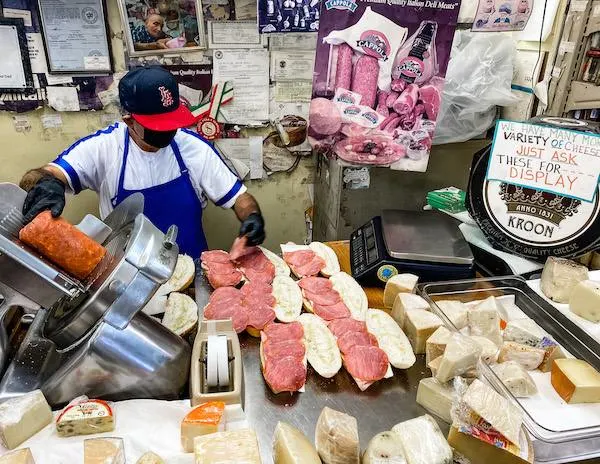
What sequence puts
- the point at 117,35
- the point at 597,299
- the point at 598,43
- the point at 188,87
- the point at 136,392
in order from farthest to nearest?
the point at 188,87
the point at 117,35
the point at 598,43
the point at 597,299
the point at 136,392

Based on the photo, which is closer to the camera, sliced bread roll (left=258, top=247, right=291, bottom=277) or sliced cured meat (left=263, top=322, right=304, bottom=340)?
sliced cured meat (left=263, top=322, right=304, bottom=340)

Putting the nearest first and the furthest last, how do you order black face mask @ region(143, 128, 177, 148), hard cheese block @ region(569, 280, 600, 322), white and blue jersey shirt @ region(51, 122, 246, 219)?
hard cheese block @ region(569, 280, 600, 322), black face mask @ region(143, 128, 177, 148), white and blue jersey shirt @ region(51, 122, 246, 219)

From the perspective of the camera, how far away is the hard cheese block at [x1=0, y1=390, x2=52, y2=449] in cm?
113

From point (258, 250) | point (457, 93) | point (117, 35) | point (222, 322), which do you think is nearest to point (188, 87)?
point (117, 35)

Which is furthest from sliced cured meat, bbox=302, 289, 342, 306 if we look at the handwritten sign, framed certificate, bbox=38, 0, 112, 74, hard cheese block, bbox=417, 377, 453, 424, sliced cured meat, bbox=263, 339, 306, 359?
framed certificate, bbox=38, 0, 112, 74

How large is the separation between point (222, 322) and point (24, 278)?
2.02 ft

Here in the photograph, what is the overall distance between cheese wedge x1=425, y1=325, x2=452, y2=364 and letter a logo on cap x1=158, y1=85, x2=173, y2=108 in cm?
160

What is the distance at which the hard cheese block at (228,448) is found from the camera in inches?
40.8

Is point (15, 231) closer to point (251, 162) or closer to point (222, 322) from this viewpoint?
point (222, 322)

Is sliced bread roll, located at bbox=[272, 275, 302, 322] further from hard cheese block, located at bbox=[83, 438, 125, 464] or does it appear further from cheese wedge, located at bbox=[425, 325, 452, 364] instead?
hard cheese block, located at bbox=[83, 438, 125, 464]

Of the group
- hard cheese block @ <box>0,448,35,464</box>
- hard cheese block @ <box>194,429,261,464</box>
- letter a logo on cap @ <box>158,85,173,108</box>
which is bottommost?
hard cheese block @ <box>0,448,35,464</box>

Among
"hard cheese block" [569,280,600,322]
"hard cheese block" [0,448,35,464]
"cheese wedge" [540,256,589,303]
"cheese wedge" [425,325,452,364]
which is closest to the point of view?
"hard cheese block" [0,448,35,464]

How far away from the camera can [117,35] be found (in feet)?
9.22

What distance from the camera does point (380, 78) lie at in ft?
8.20
